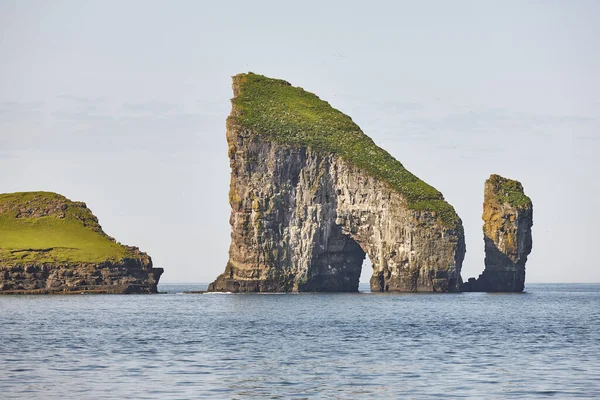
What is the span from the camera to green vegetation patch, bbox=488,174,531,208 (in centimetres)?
19088

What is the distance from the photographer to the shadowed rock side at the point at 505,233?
189 metres

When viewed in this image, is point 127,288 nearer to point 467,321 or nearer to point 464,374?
point 467,321

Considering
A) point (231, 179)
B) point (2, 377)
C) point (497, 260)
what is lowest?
point (2, 377)

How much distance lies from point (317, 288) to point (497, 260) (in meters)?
32.5

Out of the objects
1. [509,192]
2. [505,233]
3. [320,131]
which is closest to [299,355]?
[320,131]

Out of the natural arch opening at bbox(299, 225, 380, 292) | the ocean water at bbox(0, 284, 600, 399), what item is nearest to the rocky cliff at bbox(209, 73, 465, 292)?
the natural arch opening at bbox(299, 225, 380, 292)

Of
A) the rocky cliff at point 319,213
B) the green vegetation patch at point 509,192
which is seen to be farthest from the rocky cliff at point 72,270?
the green vegetation patch at point 509,192

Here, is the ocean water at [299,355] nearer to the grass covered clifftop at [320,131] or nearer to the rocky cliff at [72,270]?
the grass covered clifftop at [320,131]

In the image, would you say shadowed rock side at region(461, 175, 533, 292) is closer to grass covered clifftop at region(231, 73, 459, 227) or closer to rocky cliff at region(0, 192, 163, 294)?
grass covered clifftop at region(231, 73, 459, 227)

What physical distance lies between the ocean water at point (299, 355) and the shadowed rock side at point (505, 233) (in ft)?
250

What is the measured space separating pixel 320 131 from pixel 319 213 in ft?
47.3

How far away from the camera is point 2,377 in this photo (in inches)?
2064

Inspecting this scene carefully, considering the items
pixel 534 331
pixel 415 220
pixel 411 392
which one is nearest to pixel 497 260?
pixel 415 220

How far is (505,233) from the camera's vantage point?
18950 centimetres
